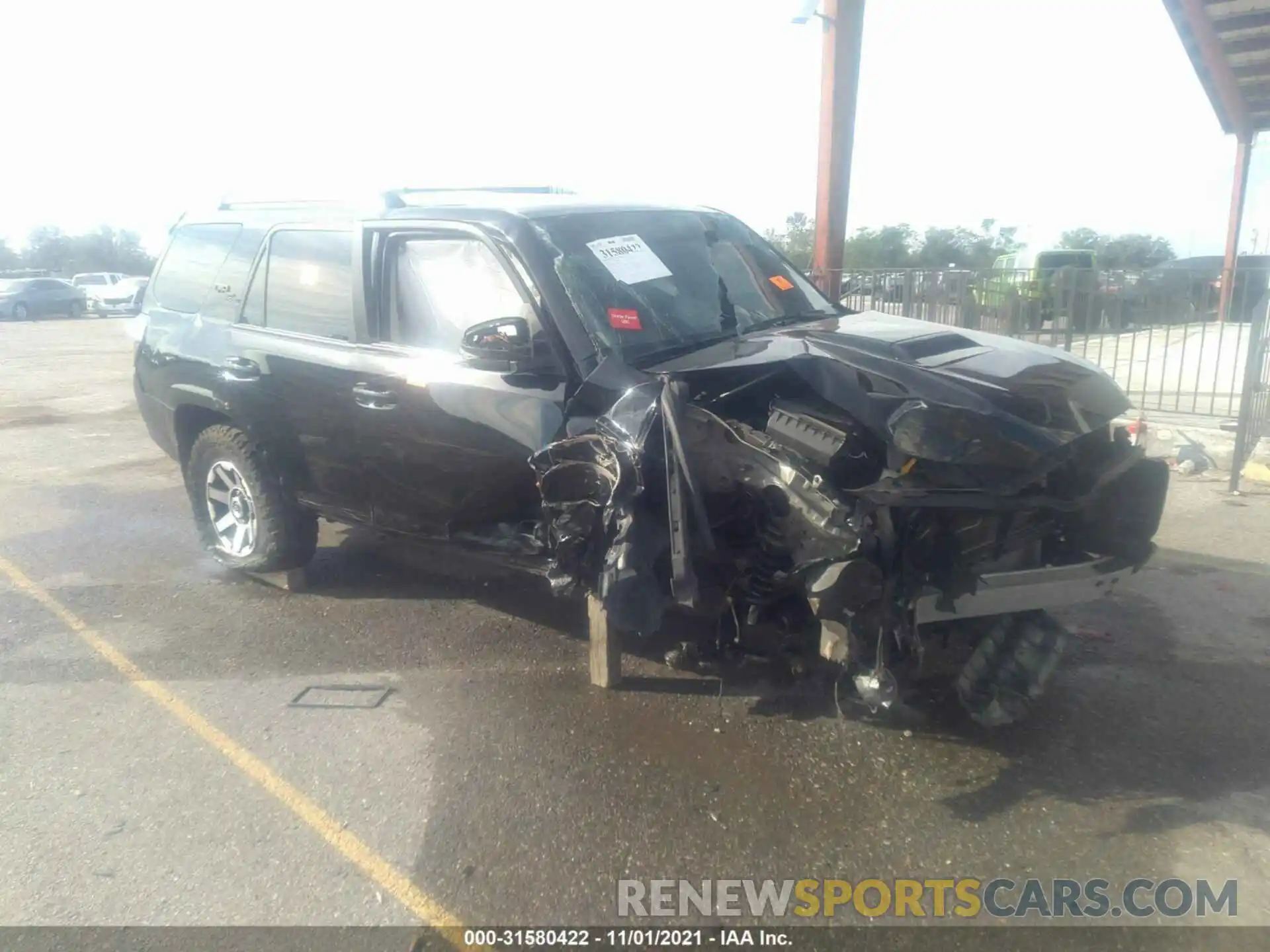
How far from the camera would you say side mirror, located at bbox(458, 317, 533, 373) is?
13.8 feet

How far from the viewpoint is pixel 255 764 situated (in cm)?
388

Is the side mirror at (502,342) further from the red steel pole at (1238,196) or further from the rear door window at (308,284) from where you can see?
the red steel pole at (1238,196)

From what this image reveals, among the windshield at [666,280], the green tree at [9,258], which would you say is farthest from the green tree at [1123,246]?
the green tree at [9,258]

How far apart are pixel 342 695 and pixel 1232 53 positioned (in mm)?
15021

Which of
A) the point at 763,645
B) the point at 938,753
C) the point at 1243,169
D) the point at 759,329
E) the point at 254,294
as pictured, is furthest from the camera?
the point at 1243,169

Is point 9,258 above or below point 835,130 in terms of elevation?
below

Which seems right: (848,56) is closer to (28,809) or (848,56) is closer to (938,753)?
(938,753)

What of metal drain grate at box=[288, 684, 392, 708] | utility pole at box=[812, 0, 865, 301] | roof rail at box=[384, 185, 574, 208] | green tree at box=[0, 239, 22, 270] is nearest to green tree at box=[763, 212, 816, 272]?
utility pole at box=[812, 0, 865, 301]

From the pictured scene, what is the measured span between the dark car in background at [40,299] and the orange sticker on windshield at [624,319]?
3799cm

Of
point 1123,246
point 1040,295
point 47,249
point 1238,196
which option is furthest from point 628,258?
point 47,249

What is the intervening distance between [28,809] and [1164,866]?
381 centimetres

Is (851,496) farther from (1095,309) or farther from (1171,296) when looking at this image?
(1171,296)

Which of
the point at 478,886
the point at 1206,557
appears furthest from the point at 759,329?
the point at 1206,557

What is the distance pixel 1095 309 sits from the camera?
29.6 feet
